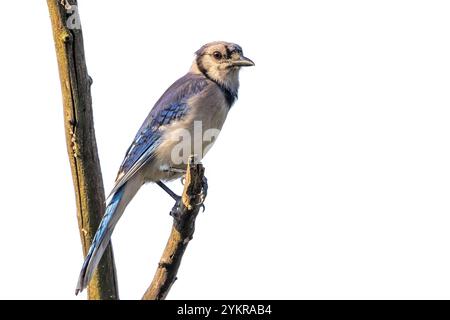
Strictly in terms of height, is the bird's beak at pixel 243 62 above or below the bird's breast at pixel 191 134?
above

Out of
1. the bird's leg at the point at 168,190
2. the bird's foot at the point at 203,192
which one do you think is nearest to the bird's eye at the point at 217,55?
the bird's leg at the point at 168,190

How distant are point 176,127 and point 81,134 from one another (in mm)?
1801

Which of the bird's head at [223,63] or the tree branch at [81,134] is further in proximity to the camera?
the bird's head at [223,63]

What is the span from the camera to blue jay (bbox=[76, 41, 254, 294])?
8750 mm

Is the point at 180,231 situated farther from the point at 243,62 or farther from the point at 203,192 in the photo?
the point at 243,62

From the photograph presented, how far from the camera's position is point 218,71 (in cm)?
948

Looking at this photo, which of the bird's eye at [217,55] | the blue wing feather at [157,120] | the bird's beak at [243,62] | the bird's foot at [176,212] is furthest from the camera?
the bird's eye at [217,55]

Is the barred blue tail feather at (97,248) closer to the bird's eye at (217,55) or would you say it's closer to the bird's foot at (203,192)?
the bird's foot at (203,192)

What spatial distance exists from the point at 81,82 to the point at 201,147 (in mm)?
1975

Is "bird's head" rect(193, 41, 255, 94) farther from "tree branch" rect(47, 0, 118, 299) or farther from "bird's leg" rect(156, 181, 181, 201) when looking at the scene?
"tree branch" rect(47, 0, 118, 299)

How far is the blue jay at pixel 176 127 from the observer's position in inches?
344

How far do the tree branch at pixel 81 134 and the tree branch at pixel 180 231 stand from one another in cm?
46

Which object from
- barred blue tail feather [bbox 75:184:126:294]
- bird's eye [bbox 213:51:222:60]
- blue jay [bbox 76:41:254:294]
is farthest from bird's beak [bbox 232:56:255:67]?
barred blue tail feather [bbox 75:184:126:294]
